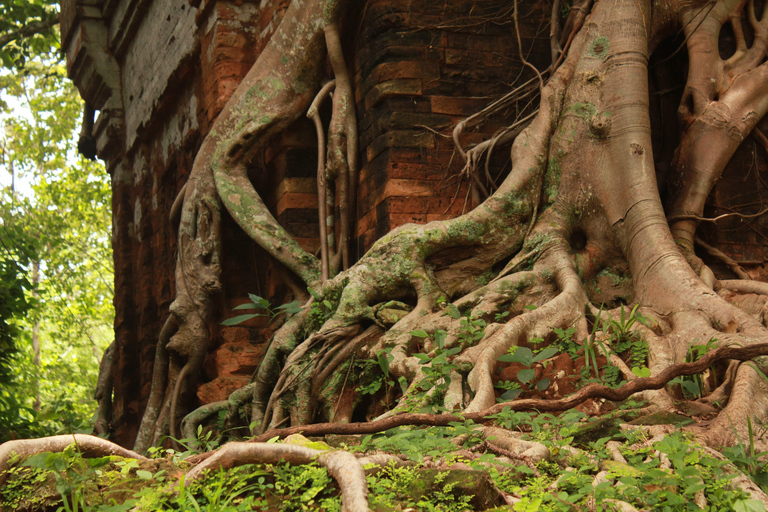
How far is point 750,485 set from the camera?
2.09 m

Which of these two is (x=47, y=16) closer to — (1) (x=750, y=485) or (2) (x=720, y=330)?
(2) (x=720, y=330)

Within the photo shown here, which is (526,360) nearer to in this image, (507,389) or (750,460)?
(507,389)

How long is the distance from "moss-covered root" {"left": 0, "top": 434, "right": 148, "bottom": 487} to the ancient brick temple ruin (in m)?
2.65

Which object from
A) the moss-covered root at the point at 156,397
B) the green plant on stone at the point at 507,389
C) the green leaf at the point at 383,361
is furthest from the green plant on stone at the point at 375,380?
the moss-covered root at the point at 156,397

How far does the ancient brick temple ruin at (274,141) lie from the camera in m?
4.87

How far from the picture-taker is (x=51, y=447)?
7.34 ft

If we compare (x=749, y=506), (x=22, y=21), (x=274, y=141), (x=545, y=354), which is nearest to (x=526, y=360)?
(x=545, y=354)

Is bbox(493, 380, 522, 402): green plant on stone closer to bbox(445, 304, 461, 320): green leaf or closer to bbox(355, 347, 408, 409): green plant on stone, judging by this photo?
bbox(445, 304, 461, 320): green leaf

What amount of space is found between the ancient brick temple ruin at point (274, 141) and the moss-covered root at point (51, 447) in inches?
104

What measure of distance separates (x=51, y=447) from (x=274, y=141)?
4119mm

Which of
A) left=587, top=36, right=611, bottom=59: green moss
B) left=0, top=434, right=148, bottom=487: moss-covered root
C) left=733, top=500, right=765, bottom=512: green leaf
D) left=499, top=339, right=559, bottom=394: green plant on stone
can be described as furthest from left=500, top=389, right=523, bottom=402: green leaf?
left=587, top=36, right=611, bottom=59: green moss

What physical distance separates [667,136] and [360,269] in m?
2.20

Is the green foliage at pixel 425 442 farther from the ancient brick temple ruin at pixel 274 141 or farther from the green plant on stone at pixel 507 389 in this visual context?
the ancient brick temple ruin at pixel 274 141

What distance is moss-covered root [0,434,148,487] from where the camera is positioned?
215 cm
